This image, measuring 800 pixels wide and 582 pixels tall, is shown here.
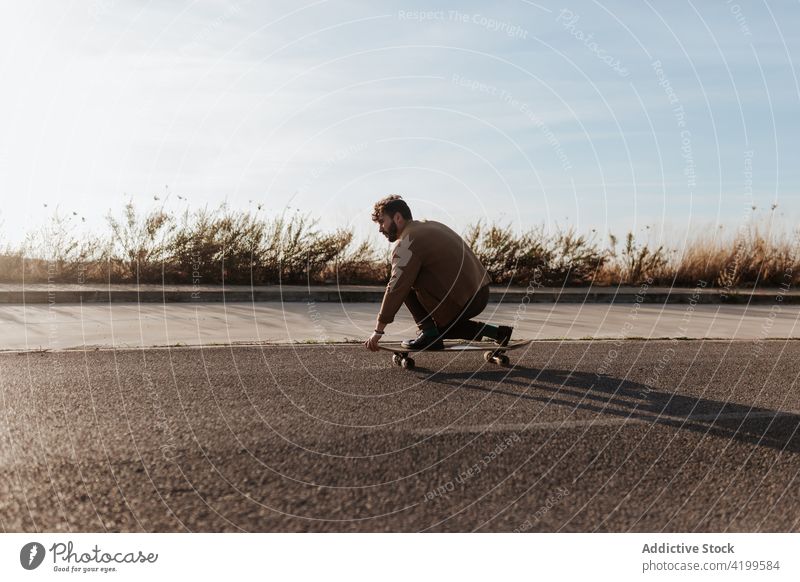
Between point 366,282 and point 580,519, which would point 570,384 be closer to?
point 580,519

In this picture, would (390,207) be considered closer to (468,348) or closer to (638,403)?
(468,348)

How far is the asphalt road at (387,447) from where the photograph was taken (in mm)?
3502

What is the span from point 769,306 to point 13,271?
1269 centimetres

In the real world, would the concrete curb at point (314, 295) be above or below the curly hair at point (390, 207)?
below

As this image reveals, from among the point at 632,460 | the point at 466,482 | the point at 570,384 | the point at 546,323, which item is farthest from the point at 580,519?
the point at 546,323

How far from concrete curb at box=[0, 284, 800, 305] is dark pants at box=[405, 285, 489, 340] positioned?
16.9 ft

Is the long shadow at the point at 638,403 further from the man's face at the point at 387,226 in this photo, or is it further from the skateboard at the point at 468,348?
the man's face at the point at 387,226

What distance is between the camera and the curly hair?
23.2 ft

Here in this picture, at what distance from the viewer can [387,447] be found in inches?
175

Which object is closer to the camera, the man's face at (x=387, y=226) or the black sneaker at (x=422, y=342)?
the man's face at (x=387, y=226)

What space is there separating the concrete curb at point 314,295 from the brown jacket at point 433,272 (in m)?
5.43

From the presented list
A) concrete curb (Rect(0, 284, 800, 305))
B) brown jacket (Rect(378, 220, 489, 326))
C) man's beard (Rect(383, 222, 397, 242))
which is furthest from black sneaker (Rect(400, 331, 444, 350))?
concrete curb (Rect(0, 284, 800, 305))

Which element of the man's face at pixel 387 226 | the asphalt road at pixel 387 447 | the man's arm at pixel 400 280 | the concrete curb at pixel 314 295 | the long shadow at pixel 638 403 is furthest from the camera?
the concrete curb at pixel 314 295

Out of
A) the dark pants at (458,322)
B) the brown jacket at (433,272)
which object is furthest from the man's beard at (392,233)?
the dark pants at (458,322)
